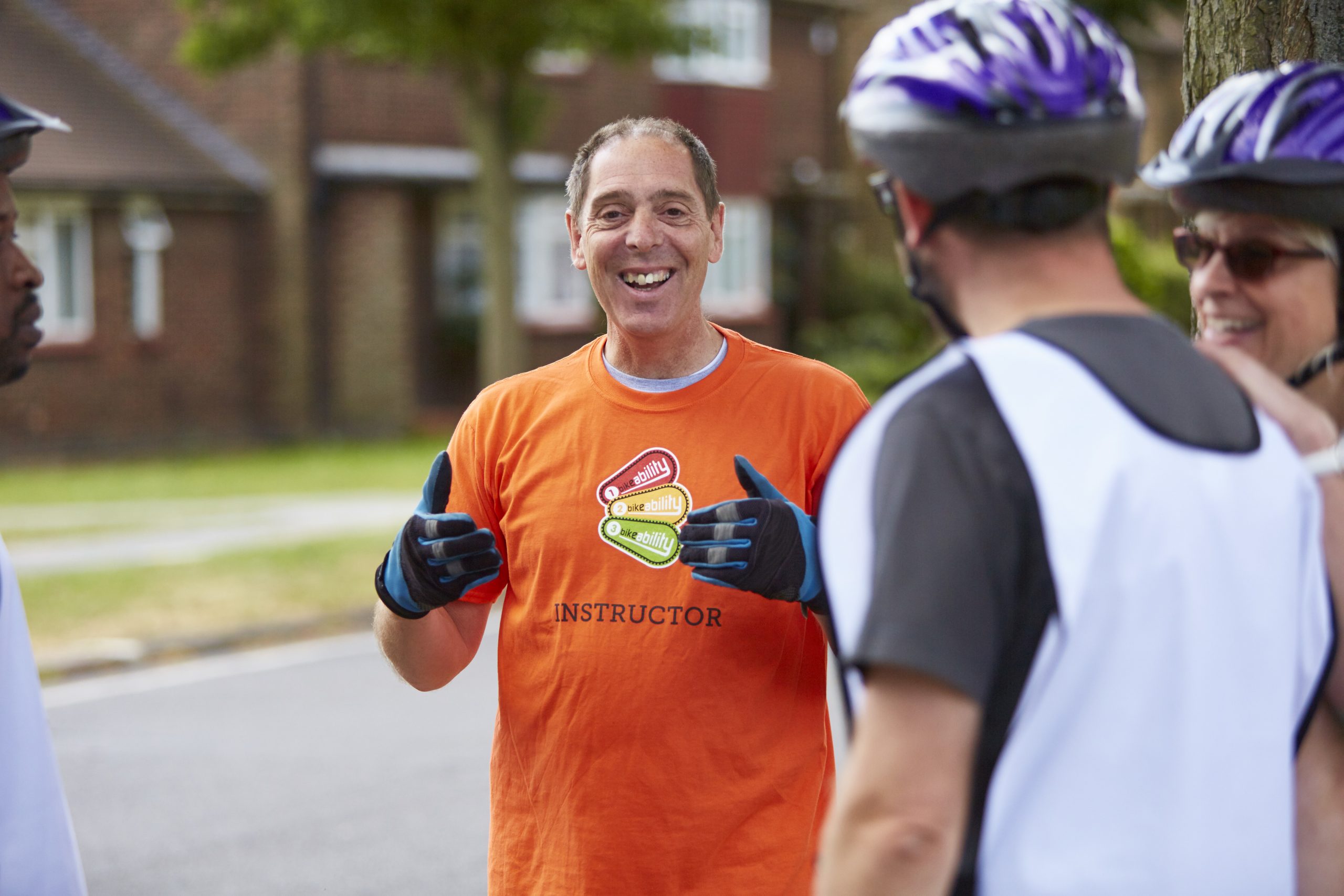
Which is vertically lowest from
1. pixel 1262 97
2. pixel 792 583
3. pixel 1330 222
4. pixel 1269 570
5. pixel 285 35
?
pixel 792 583

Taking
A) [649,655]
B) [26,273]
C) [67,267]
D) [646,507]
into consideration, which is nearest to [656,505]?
[646,507]

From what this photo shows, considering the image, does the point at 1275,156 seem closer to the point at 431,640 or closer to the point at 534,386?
the point at 534,386

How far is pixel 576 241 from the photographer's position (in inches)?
118

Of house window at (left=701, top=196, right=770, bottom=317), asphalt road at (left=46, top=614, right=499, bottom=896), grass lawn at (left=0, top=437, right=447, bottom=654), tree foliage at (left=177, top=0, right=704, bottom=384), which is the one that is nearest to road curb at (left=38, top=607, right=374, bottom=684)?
grass lawn at (left=0, top=437, right=447, bottom=654)

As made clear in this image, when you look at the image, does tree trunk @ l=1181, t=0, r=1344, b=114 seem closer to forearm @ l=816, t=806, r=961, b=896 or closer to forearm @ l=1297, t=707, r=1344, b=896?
forearm @ l=1297, t=707, r=1344, b=896

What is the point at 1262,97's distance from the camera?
1.83 m

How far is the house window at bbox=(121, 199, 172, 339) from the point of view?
791 inches

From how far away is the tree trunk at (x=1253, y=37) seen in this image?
9.78 feet

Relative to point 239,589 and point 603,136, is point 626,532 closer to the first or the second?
point 603,136

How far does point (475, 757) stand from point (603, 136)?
4.48m

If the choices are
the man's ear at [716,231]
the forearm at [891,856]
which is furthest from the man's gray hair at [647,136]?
the forearm at [891,856]

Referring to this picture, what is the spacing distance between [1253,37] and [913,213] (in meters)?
1.74

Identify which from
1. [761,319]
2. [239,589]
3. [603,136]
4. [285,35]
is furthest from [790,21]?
[603,136]

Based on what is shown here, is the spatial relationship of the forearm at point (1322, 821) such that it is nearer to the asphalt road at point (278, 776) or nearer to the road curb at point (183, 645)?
the asphalt road at point (278, 776)
